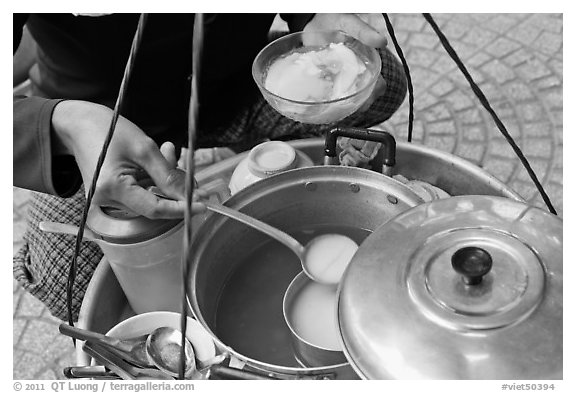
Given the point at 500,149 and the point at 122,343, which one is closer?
the point at 122,343

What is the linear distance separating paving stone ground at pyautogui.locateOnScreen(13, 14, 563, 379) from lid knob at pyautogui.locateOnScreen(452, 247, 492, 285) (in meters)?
1.42

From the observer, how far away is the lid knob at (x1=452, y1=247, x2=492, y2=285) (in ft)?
2.01

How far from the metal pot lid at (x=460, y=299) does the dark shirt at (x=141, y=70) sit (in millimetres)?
693

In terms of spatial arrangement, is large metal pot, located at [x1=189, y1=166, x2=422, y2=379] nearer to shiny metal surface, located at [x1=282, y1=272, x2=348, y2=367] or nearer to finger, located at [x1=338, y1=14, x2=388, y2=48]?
shiny metal surface, located at [x1=282, y1=272, x2=348, y2=367]

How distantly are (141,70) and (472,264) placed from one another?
98 centimetres

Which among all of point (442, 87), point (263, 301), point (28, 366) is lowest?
point (28, 366)

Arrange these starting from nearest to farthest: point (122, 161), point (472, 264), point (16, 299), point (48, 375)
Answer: point (472, 264)
point (122, 161)
point (48, 375)
point (16, 299)

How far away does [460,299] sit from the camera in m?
0.63

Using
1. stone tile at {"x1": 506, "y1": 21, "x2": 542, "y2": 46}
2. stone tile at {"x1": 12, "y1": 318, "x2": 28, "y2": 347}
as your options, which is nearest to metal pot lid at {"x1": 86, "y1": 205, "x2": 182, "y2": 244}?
stone tile at {"x1": 12, "y1": 318, "x2": 28, "y2": 347}

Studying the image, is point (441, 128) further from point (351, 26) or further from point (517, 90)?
point (351, 26)

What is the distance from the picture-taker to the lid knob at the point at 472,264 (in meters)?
0.61

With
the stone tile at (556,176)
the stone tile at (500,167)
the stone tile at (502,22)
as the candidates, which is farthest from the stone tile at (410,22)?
the stone tile at (556,176)

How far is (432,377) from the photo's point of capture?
2.02ft

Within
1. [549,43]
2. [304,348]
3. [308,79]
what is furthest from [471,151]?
[304,348]
